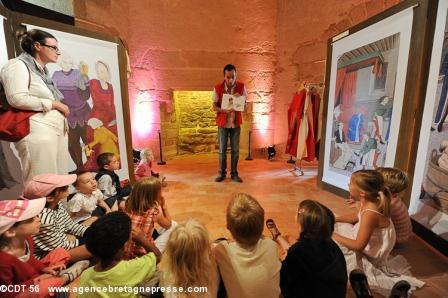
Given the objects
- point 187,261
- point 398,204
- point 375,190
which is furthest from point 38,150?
point 398,204

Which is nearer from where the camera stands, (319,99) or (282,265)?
(282,265)

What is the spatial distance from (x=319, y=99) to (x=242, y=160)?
7.49 feet

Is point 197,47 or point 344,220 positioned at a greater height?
point 197,47

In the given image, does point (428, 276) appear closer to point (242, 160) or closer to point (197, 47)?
point (242, 160)

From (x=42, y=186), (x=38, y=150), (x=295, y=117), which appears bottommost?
(x=42, y=186)

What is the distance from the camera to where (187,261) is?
1.17 m

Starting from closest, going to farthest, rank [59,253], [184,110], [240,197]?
[240,197]
[59,253]
[184,110]

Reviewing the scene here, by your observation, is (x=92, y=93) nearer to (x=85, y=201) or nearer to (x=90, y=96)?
(x=90, y=96)

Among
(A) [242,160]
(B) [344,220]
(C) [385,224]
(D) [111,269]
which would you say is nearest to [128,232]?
(D) [111,269]

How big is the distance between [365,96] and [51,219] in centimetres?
331

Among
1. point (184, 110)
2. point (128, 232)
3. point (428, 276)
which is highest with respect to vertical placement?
point (184, 110)

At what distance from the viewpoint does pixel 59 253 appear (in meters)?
1.65

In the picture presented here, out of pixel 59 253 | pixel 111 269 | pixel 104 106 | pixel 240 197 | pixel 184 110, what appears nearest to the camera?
pixel 111 269

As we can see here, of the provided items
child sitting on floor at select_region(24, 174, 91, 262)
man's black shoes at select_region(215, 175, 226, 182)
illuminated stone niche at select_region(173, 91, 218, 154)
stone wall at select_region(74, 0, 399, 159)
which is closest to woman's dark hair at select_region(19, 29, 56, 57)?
child sitting on floor at select_region(24, 174, 91, 262)
